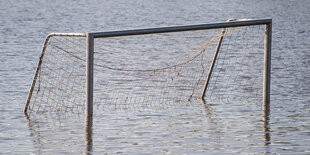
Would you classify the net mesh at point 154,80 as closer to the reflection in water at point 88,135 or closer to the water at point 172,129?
the water at point 172,129

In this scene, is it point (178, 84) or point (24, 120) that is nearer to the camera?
point (24, 120)

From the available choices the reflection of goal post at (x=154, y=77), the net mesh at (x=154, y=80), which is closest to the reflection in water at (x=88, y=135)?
the reflection of goal post at (x=154, y=77)

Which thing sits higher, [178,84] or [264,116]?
[178,84]

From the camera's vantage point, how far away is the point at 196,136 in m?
10.4

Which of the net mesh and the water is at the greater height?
the net mesh

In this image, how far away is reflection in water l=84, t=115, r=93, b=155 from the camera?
9477mm

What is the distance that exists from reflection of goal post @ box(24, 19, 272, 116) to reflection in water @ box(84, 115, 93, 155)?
36 cm

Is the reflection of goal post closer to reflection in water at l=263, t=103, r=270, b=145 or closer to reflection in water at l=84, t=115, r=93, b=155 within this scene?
reflection in water at l=84, t=115, r=93, b=155

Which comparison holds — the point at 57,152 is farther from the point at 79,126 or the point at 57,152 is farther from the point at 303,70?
the point at 303,70

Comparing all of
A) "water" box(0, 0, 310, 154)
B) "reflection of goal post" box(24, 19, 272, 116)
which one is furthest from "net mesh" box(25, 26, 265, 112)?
"water" box(0, 0, 310, 154)

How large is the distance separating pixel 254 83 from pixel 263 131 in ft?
21.0

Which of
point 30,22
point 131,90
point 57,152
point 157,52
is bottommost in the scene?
point 57,152

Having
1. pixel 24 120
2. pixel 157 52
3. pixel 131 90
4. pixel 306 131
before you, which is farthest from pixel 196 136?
pixel 157 52

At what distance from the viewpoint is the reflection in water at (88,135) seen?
9477mm
